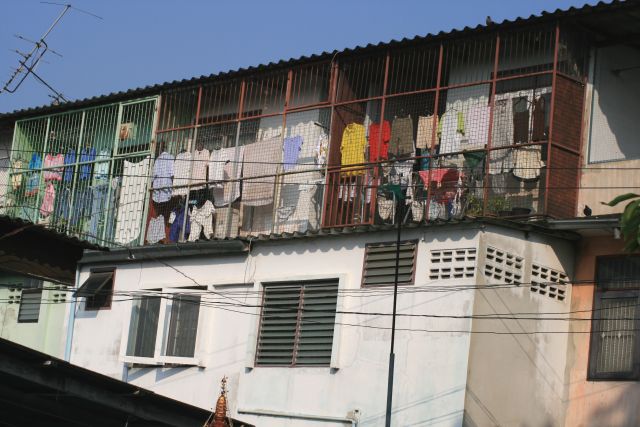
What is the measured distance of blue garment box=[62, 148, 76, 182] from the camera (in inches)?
1031

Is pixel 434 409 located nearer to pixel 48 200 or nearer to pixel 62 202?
pixel 62 202

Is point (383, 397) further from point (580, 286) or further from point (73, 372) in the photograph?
point (73, 372)

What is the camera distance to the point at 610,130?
20.4 m

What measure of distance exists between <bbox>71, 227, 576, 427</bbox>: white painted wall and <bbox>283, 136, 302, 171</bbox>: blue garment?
1.64 meters

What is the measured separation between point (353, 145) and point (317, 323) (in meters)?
3.22

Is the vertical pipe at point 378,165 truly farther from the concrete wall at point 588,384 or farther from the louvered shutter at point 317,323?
the concrete wall at point 588,384

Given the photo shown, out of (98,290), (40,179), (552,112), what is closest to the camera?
(552,112)

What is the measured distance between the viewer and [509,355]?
1895 centimetres

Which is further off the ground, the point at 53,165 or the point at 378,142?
the point at 378,142

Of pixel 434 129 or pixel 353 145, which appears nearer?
pixel 434 129

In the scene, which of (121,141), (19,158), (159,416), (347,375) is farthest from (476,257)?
(19,158)

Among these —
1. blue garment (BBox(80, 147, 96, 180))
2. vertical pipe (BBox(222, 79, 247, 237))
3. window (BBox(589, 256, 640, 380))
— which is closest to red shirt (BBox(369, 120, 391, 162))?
vertical pipe (BBox(222, 79, 247, 237))

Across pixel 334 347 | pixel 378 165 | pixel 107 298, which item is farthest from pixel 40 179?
pixel 334 347

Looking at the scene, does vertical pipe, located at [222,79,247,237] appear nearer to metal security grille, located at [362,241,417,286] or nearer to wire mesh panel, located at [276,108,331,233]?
wire mesh panel, located at [276,108,331,233]
